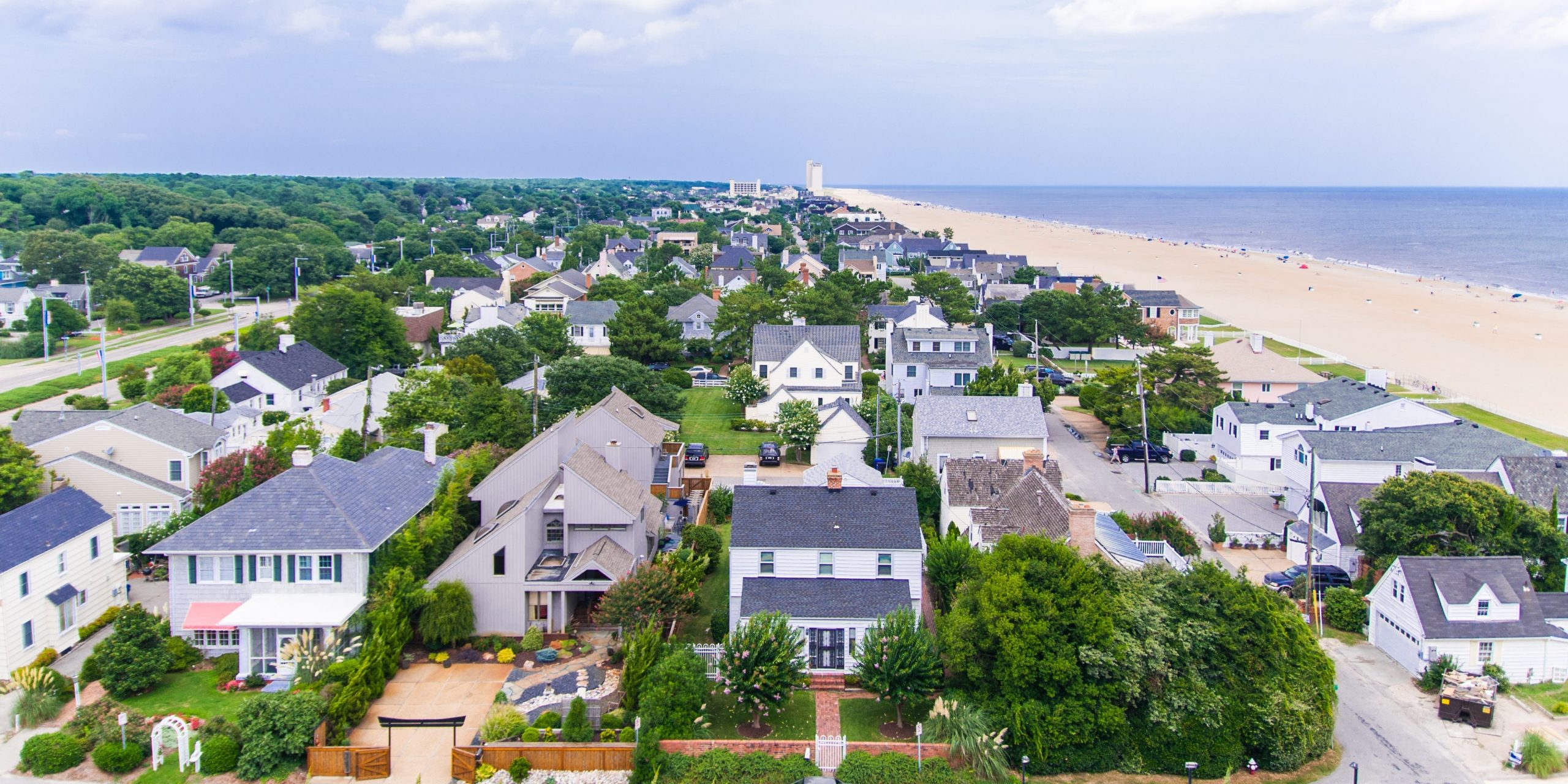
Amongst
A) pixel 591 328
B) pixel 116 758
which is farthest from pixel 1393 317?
pixel 116 758

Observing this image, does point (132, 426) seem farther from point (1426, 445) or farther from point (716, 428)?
point (1426, 445)

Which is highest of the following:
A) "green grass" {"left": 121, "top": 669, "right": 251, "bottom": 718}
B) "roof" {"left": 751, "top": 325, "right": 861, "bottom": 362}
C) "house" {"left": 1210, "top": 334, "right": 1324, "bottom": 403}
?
"roof" {"left": 751, "top": 325, "right": 861, "bottom": 362}

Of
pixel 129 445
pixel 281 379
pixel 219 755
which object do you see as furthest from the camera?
pixel 281 379

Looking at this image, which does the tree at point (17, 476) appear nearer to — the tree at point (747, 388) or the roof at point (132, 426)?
the roof at point (132, 426)

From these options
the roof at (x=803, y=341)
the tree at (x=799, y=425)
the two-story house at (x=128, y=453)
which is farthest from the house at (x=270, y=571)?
the roof at (x=803, y=341)

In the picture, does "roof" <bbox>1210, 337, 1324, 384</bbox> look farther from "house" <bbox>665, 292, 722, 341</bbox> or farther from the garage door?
"house" <bbox>665, 292, 722, 341</bbox>

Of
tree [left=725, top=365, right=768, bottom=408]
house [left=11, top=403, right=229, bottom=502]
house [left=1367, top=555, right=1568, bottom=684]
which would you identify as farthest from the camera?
tree [left=725, top=365, right=768, bottom=408]

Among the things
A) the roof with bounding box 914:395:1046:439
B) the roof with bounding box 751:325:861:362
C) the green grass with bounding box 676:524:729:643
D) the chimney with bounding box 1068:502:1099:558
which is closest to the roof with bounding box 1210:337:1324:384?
the roof with bounding box 914:395:1046:439
